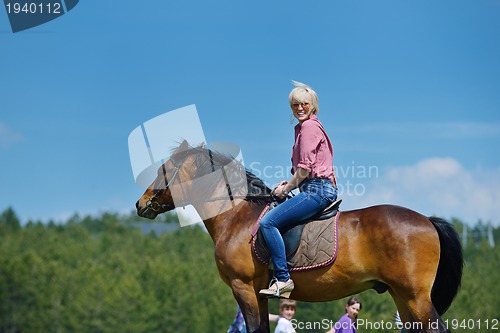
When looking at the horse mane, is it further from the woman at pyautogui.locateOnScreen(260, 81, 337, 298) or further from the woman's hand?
the woman at pyautogui.locateOnScreen(260, 81, 337, 298)

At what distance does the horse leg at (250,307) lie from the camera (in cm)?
824

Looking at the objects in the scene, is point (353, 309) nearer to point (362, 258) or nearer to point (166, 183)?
point (362, 258)

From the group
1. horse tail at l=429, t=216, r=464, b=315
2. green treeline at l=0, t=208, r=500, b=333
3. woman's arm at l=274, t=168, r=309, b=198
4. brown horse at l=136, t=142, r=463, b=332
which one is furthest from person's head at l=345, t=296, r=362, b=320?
green treeline at l=0, t=208, r=500, b=333

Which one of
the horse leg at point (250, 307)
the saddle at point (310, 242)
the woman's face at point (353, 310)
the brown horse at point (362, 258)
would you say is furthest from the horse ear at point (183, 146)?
the woman's face at point (353, 310)

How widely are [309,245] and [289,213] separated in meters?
0.44

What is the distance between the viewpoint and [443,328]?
7.61 metres

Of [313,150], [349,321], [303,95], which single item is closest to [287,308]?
[349,321]

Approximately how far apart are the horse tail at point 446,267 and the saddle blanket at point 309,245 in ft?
3.89

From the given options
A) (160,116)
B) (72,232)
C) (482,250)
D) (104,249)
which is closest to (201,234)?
(104,249)

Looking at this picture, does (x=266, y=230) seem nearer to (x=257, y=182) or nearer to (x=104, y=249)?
(x=257, y=182)

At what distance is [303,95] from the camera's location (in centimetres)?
822

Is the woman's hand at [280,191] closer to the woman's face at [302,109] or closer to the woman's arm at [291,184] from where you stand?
the woman's arm at [291,184]

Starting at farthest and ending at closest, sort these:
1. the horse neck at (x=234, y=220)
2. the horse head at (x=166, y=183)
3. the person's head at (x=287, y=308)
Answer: the person's head at (x=287, y=308)
the horse head at (x=166, y=183)
the horse neck at (x=234, y=220)

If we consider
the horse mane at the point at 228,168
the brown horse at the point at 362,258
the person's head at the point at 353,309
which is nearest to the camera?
the brown horse at the point at 362,258
